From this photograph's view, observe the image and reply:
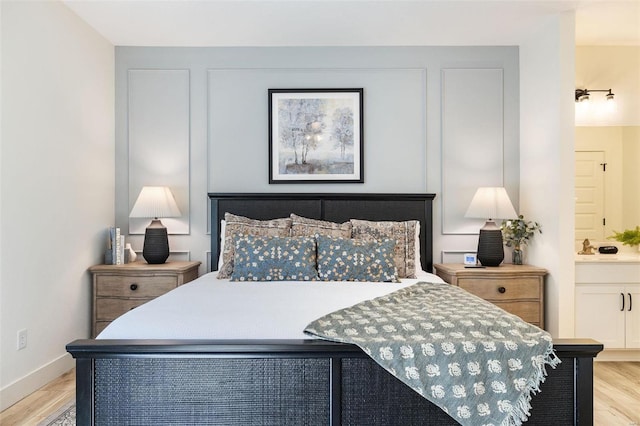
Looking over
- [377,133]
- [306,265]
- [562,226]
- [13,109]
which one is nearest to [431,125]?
[377,133]

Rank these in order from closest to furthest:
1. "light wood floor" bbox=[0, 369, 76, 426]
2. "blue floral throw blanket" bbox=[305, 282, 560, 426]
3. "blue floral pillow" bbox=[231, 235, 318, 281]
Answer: "blue floral throw blanket" bbox=[305, 282, 560, 426] < "light wood floor" bbox=[0, 369, 76, 426] < "blue floral pillow" bbox=[231, 235, 318, 281]

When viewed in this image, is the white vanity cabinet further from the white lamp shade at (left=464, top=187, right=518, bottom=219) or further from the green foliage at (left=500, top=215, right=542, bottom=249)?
the white lamp shade at (left=464, top=187, right=518, bottom=219)

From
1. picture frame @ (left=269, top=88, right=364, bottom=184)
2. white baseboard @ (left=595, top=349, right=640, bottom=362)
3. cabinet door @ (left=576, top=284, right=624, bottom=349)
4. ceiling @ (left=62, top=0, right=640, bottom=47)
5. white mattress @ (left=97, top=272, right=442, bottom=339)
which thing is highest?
ceiling @ (left=62, top=0, right=640, bottom=47)

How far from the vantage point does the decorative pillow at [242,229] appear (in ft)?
12.1

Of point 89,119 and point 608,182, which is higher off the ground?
point 89,119

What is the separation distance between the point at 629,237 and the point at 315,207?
2.66 metres

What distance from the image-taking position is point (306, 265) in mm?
3443

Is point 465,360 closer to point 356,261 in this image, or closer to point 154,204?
point 356,261

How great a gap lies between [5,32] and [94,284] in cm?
189

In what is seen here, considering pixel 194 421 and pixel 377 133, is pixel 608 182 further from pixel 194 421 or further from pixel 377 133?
pixel 194 421

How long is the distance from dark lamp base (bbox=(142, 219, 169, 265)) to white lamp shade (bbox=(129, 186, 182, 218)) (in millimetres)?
134

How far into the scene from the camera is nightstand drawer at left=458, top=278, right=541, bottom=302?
3.82 metres

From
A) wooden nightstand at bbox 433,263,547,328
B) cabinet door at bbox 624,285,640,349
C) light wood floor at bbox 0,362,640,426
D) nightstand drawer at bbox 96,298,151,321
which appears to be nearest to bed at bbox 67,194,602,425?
light wood floor at bbox 0,362,640,426

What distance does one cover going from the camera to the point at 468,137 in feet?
14.2
